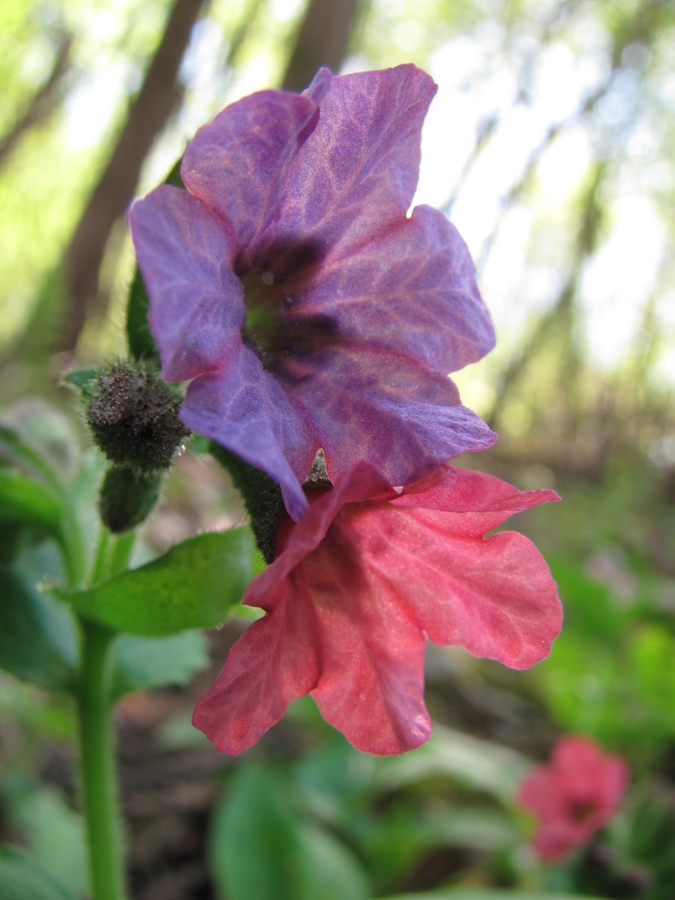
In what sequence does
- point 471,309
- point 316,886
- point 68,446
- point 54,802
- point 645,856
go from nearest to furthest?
1. point 471,309
2. point 68,446
3. point 316,886
4. point 54,802
5. point 645,856

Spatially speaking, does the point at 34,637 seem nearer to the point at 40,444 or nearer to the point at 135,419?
the point at 40,444

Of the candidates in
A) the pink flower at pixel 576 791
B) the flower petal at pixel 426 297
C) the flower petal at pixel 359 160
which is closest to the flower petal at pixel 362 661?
the flower petal at pixel 426 297

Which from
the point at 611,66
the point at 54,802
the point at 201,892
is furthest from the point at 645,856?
the point at 611,66

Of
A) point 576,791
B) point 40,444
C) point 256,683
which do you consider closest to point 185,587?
point 256,683

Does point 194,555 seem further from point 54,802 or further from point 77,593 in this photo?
point 54,802

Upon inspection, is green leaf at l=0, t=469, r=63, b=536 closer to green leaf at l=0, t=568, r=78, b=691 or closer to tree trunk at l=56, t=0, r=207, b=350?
green leaf at l=0, t=568, r=78, b=691

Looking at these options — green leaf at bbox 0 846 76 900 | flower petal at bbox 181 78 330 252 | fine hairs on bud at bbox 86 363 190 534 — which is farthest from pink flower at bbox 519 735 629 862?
flower petal at bbox 181 78 330 252

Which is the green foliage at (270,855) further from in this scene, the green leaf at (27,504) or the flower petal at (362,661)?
the flower petal at (362,661)

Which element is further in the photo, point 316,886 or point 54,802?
point 54,802
